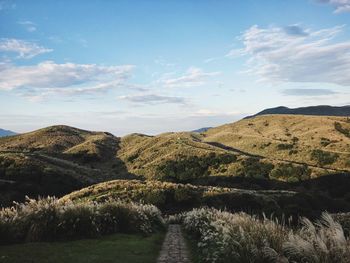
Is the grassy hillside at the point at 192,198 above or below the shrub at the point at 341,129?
below

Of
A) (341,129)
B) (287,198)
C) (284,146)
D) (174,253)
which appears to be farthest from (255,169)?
(174,253)

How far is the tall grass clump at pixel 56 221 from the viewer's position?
40.0 feet

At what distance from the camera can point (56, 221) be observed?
13078mm

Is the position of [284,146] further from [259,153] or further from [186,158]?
[186,158]

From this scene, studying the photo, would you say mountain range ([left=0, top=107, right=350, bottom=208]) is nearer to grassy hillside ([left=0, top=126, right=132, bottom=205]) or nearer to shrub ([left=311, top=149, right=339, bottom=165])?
grassy hillside ([left=0, top=126, right=132, bottom=205])

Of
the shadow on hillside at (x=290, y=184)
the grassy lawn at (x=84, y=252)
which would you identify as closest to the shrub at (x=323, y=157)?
the shadow on hillside at (x=290, y=184)

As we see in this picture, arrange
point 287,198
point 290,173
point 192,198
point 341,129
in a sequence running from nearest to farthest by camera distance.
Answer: point 287,198 < point 192,198 < point 290,173 < point 341,129

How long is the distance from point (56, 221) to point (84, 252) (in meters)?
2.45

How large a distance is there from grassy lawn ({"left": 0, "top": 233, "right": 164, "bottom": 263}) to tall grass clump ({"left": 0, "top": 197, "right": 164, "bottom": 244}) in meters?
0.67

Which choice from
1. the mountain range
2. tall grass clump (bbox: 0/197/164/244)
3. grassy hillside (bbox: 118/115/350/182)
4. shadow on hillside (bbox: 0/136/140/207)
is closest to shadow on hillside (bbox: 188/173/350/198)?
the mountain range

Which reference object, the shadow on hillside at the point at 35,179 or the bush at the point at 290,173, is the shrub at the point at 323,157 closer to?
the bush at the point at 290,173

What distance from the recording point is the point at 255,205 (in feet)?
139

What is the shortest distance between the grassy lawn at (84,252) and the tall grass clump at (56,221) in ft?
2.19

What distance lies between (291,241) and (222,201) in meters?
35.5
